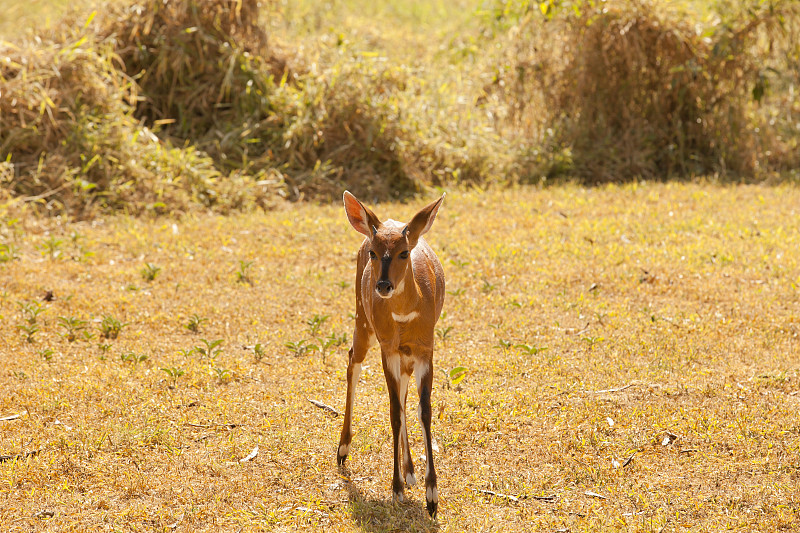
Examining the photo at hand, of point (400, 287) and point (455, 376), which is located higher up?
point (400, 287)

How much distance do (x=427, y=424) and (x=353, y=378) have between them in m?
0.68

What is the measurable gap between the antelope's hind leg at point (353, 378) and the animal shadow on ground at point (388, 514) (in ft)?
1.03

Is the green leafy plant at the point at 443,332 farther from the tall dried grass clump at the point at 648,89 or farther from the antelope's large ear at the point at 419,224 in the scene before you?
the tall dried grass clump at the point at 648,89

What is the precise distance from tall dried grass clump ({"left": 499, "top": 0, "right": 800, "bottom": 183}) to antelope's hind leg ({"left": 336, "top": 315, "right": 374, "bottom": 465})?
278 inches

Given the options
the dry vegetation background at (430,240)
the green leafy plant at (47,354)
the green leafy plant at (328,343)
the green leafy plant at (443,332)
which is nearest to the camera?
the dry vegetation background at (430,240)

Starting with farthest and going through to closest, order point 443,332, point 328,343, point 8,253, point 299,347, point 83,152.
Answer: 1. point 83,152
2. point 8,253
3. point 443,332
4. point 299,347
5. point 328,343

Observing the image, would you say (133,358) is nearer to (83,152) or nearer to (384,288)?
(384,288)

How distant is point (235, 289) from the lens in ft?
27.2

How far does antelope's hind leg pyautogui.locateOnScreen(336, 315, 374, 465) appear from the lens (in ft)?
17.0

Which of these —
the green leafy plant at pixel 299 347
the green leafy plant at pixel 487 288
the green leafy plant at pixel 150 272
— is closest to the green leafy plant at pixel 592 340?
the green leafy plant at pixel 487 288

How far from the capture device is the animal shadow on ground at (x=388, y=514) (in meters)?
4.59

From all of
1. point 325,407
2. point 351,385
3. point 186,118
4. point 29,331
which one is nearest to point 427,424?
point 351,385

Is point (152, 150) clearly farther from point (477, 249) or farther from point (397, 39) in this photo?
point (397, 39)

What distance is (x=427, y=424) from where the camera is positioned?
474 centimetres
